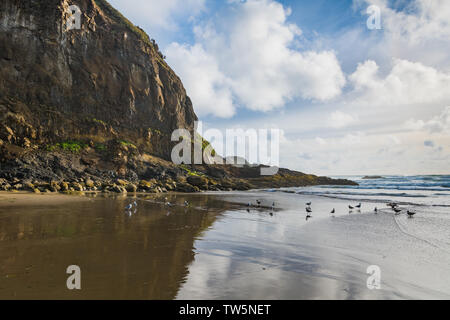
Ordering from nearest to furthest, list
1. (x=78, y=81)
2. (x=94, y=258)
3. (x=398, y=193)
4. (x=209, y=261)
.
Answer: (x=94, y=258), (x=209, y=261), (x=398, y=193), (x=78, y=81)

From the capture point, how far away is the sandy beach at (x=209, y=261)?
4.11 metres

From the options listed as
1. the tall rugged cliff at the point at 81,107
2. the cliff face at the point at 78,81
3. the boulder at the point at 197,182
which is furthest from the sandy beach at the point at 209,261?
the boulder at the point at 197,182

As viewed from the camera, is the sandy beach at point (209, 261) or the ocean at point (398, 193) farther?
the ocean at point (398, 193)

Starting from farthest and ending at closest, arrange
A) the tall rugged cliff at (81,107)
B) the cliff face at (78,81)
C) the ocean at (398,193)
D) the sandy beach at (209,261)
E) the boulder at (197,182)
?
the boulder at (197,182), the cliff face at (78,81), the tall rugged cliff at (81,107), the ocean at (398,193), the sandy beach at (209,261)

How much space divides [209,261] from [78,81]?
4772cm

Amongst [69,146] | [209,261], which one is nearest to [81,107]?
[69,146]

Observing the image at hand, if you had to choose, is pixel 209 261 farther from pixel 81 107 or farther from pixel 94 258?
pixel 81 107

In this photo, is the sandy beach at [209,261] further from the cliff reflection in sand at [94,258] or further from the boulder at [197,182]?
the boulder at [197,182]

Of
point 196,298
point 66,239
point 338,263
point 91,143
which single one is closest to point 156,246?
point 66,239

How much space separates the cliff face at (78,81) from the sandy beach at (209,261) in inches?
1210

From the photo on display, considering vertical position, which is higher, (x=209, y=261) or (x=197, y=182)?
(x=197, y=182)

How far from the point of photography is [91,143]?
38.3 m

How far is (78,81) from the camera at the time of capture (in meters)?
42.8

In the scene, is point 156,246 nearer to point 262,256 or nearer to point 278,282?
point 262,256
